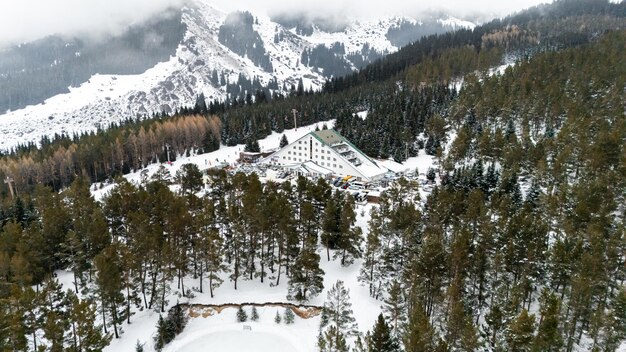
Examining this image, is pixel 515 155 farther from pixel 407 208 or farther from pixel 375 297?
pixel 375 297

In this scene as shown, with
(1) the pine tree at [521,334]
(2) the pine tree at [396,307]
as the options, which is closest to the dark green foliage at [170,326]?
(2) the pine tree at [396,307]

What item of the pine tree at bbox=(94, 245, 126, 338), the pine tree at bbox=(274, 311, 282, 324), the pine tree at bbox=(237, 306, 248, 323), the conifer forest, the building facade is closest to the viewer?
the conifer forest

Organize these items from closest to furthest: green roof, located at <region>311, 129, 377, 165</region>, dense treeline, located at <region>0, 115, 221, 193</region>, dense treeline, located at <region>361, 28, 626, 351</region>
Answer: dense treeline, located at <region>361, 28, 626, 351</region> → green roof, located at <region>311, 129, 377, 165</region> → dense treeline, located at <region>0, 115, 221, 193</region>

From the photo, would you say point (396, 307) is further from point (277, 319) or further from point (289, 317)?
point (277, 319)

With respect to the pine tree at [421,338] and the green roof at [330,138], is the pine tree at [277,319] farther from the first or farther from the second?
the green roof at [330,138]

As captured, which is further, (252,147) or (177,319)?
(252,147)

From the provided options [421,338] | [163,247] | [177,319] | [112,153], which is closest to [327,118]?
[112,153]

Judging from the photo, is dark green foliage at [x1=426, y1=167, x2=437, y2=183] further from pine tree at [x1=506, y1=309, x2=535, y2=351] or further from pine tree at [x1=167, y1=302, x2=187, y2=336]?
pine tree at [x1=167, y1=302, x2=187, y2=336]

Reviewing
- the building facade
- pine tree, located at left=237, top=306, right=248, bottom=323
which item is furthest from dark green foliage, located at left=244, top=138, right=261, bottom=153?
pine tree, located at left=237, top=306, right=248, bottom=323

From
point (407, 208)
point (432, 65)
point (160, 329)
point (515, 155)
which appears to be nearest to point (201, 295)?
point (160, 329)

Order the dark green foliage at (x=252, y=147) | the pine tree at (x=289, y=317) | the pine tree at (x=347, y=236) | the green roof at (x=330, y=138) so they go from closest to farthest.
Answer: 1. the pine tree at (x=289, y=317)
2. the pine tree at (x=347, y=236)
3. the green roof at (x=330, y=138)
4. the dark green foliage at (x=252, y=147)

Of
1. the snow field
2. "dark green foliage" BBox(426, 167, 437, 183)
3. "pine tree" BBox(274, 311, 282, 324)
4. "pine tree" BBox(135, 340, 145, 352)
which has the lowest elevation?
the snow field
